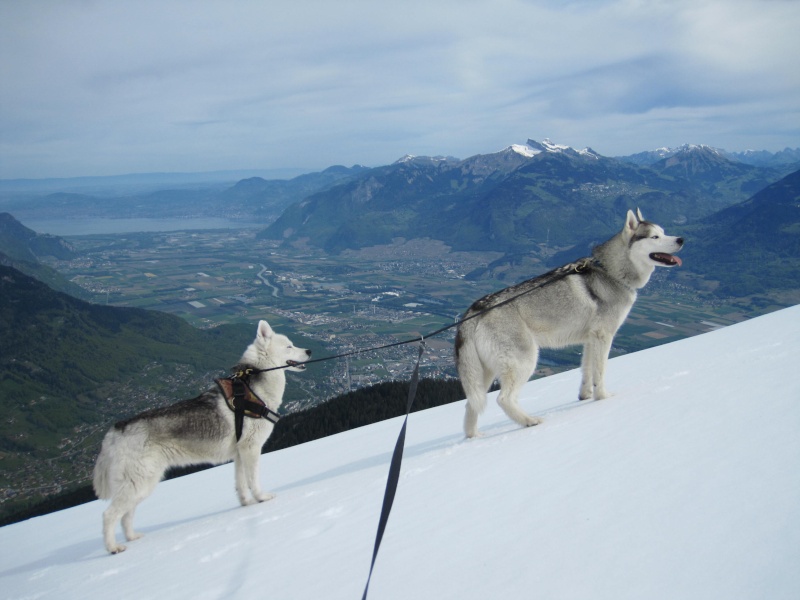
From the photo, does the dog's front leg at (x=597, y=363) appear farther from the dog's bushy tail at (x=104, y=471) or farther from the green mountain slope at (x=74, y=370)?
the green mountain slope at (x=74, y=370)

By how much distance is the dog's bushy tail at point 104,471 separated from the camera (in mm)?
6922

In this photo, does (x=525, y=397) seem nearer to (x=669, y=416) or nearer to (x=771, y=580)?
(x=669, y=416)

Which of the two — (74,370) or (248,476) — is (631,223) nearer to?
(248,476)

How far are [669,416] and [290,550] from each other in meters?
4.32

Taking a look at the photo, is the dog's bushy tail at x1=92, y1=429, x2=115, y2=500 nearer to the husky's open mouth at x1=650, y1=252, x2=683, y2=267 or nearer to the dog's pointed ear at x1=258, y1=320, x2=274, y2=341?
the dog's pointed ear at x1=258, y1=320, x2=274, y2=341

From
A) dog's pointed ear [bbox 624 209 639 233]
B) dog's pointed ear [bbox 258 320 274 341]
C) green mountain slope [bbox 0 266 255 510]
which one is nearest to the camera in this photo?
dog's pointed ear [bbox 258 320 274 341]

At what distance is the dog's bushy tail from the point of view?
6.92m

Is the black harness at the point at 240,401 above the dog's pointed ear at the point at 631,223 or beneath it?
beneath

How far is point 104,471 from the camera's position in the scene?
698cm

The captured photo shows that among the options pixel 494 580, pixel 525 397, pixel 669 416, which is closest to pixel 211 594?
pixel 494 580

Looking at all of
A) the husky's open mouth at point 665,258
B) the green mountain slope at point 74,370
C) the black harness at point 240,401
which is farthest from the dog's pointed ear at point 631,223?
the green mountain slope at point 74,370

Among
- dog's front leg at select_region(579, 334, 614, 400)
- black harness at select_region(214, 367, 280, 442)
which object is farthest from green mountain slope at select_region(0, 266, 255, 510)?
dog's front leg at select_region(579, 334, 614, 400)

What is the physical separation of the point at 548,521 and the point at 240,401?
5.38m

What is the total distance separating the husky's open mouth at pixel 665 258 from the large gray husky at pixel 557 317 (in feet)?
0.05
